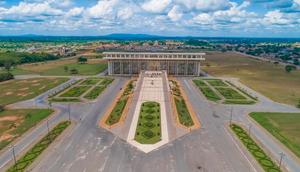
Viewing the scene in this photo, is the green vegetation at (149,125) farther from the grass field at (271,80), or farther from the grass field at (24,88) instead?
the grass field at (24,88)

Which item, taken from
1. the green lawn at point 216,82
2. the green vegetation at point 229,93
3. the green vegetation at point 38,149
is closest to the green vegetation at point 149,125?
the green vegetation at point 38,149

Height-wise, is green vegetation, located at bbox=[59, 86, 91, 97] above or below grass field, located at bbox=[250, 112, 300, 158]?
above

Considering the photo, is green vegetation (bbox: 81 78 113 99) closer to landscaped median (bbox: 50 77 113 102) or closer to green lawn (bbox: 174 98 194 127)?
landscaped median (bbox: 50 77 113 102)

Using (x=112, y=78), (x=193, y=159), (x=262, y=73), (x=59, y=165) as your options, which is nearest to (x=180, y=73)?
(x=112, y=78)

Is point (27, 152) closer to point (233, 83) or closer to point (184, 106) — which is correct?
point (184, 106)

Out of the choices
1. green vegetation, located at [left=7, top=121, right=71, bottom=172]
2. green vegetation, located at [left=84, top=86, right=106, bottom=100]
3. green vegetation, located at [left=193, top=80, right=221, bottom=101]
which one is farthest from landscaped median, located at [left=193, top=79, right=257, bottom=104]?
green vegetation, located at [left=7, top=121, right=71, bottom=172]
